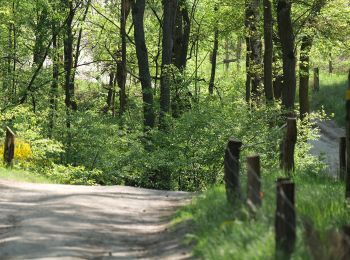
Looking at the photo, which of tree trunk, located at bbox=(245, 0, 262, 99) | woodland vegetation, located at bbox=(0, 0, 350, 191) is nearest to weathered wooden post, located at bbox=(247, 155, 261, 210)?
woodland vegetation, located at bbox=(0, 0, 350, 191)

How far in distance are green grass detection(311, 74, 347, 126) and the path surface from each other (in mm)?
31545

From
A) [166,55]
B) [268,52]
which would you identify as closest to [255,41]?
[268,52]

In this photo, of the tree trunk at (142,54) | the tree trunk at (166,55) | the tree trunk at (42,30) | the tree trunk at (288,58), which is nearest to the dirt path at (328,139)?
the tree trunk at (142,54)

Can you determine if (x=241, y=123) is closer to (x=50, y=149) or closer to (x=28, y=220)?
(x=50, y=149)

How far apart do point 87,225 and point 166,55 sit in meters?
16.8

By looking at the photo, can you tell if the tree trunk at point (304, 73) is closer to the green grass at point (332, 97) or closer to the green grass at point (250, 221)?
the green grass at point (332, 97)

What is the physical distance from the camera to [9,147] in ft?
65.3

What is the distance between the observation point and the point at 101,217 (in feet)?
34.1

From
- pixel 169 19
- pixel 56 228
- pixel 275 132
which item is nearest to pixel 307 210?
pixel 56 228

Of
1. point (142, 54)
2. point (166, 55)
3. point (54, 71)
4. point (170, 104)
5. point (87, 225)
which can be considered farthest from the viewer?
point (54, 71)

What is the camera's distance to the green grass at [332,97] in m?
43.2

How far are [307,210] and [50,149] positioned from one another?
15.6 m

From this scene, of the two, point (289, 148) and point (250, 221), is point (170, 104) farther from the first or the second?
point (250, 221)

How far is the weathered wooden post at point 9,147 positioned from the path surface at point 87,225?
618 cm
